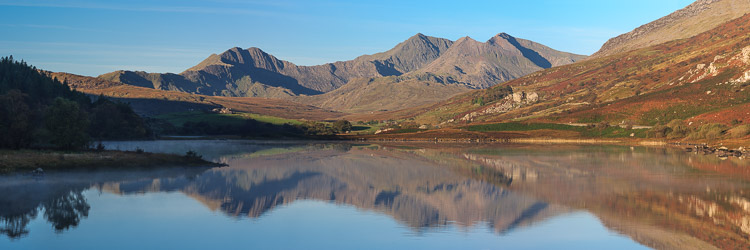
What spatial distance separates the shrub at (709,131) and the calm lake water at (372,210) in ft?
241

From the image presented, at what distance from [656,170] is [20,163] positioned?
64376 millimetres

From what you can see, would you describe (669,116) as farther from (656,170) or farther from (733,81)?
(656,170)

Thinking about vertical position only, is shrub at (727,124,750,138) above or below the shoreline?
above

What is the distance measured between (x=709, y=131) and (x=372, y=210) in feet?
387

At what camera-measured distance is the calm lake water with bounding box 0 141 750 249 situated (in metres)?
28.5

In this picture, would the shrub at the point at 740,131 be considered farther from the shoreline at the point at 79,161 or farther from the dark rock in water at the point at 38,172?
the dark rock in water at the point at 38,172

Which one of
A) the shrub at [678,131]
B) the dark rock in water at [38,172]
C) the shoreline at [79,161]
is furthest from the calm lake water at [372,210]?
the shrub at [678,131]

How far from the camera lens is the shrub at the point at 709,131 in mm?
127812

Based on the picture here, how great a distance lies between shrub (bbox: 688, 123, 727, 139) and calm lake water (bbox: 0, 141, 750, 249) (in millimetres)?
73323

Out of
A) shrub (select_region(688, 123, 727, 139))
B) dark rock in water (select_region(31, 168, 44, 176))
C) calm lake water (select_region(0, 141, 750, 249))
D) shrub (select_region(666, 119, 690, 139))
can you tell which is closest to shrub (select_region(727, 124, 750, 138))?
shrub (select_region(688, 123, 727, 139))

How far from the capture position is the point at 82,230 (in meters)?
30.1

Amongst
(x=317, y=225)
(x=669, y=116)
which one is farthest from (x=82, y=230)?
(x=669, y=116)

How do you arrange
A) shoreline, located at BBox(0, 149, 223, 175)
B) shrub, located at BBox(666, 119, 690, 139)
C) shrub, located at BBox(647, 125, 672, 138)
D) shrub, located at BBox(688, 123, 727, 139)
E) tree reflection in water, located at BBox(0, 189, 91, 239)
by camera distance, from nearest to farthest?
1. tree reflection in water, located at BBox(0, 189, 91, 239)
2. shoreline, located at BBox(0, 149, 223, 175)
3. shrub, located at BBox(688, 123, 727, 139)
4. shrub, located at BBox(666, 119, 690, 139)
5. shrub, located at BBox(647, 125, 672, 138)

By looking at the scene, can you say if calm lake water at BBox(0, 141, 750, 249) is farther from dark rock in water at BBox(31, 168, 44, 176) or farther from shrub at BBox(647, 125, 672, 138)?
shrub at BBox(647, 125, 672, 138)
